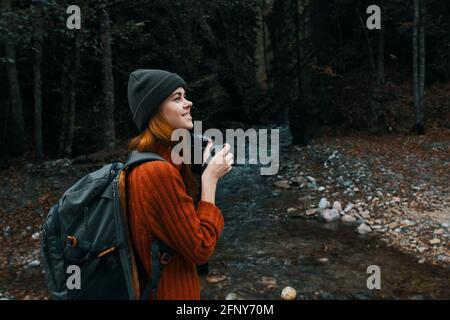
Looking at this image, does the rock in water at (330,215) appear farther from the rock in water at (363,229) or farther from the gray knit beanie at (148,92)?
the gray knit beanie at (148,92)

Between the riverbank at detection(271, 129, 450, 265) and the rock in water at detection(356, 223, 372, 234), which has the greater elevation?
the riverbank at detection(271, 129, 450, 265)

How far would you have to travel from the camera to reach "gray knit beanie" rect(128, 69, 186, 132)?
6.73ft

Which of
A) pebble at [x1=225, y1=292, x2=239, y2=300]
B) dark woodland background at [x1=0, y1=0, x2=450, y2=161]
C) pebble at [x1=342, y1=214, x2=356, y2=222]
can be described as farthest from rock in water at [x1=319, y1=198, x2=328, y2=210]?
dark woodland background at [x1=0, y1=0, x2=450, y2=161]

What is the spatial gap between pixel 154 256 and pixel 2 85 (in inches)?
688

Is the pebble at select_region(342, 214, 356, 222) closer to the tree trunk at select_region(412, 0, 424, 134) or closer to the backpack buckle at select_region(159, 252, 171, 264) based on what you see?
the backpack buckle at select_region(159, 252, 171, 264)

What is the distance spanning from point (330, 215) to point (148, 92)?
860 cm

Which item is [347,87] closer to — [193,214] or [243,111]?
[243,111]

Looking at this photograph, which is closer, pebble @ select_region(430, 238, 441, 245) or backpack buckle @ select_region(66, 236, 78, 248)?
backpack buckle @ select_region(66, 236, 78, 248)

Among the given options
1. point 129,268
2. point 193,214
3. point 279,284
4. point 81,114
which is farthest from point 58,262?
point 81,114

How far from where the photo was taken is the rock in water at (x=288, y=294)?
6238mm

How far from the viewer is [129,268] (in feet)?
6.30

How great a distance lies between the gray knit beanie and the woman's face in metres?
0.04

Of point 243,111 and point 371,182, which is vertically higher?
point 243,111
